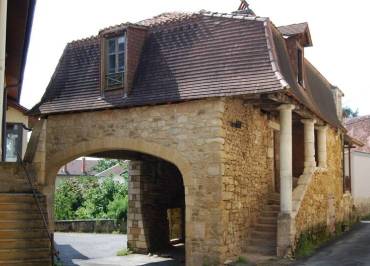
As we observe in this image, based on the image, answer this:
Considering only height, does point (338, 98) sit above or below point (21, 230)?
above

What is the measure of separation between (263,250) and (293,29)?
628 centimetres

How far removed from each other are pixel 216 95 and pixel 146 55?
2868 mm

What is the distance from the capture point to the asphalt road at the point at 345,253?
1169 cm

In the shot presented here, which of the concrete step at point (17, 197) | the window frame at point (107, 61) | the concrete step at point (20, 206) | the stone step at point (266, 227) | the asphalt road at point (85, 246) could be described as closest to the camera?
the concrete step at point (20, 206)

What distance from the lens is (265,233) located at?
1263 centimetres

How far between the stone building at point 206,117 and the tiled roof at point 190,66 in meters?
0.03

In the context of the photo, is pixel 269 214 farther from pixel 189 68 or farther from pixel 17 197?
pixel 17 197

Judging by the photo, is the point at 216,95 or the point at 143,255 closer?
the point at 216,95

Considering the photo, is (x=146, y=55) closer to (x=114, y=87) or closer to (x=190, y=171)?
(x=114, y=87)

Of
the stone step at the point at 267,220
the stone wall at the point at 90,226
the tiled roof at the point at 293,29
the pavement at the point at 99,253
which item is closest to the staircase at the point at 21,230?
the pavement at the point at 99,253

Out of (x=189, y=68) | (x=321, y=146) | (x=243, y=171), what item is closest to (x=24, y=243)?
(x=243, y=171)

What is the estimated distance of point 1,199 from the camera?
10.0 metres

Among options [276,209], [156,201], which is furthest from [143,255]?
[276,209]

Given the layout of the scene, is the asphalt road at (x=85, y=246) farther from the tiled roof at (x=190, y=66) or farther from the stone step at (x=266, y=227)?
the stone step at (x=266, y=227)
